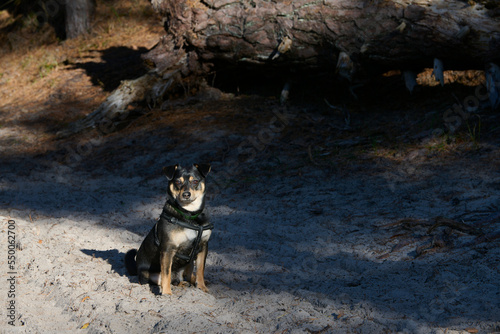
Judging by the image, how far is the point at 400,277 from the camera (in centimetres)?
399

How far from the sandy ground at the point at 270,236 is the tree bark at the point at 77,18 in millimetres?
6043

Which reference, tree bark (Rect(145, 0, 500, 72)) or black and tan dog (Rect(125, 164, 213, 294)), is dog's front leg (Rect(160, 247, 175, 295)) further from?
tree bark (Rect(145, 0, 500, 72))

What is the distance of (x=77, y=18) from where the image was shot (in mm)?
12805

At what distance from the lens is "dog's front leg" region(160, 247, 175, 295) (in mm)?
3646

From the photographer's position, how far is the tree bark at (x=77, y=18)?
1272 centimetres

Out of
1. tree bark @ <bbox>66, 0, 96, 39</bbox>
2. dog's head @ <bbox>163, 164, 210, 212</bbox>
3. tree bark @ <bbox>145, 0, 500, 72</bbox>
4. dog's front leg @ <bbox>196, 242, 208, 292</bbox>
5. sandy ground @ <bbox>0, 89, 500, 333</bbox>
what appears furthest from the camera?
tree bark @ <bbox>66, 0, 96, 39</bbox>

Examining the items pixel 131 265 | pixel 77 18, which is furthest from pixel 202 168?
pixel 77 18

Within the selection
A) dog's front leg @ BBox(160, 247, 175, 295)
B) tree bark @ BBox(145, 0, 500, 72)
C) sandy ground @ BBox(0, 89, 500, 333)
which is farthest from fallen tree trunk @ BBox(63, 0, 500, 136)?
dog's front leg @ BBox(160, 247, 175, 295)

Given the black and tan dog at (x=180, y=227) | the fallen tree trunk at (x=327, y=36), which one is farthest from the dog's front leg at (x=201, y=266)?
the fallen tree trunk at (x=327, y=36)

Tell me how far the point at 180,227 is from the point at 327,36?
539cm

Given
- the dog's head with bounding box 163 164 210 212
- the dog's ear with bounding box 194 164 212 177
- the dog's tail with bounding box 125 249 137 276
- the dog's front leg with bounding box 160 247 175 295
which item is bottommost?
the dog's tail with bounding box 125 249 137 276

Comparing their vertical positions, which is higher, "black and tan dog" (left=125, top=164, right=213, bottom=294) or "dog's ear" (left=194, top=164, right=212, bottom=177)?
"dog's ear" (left=194, top=164, right=212, bottom=177)

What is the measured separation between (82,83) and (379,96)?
21.8ft

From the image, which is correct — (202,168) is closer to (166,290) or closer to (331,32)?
(166,290)
